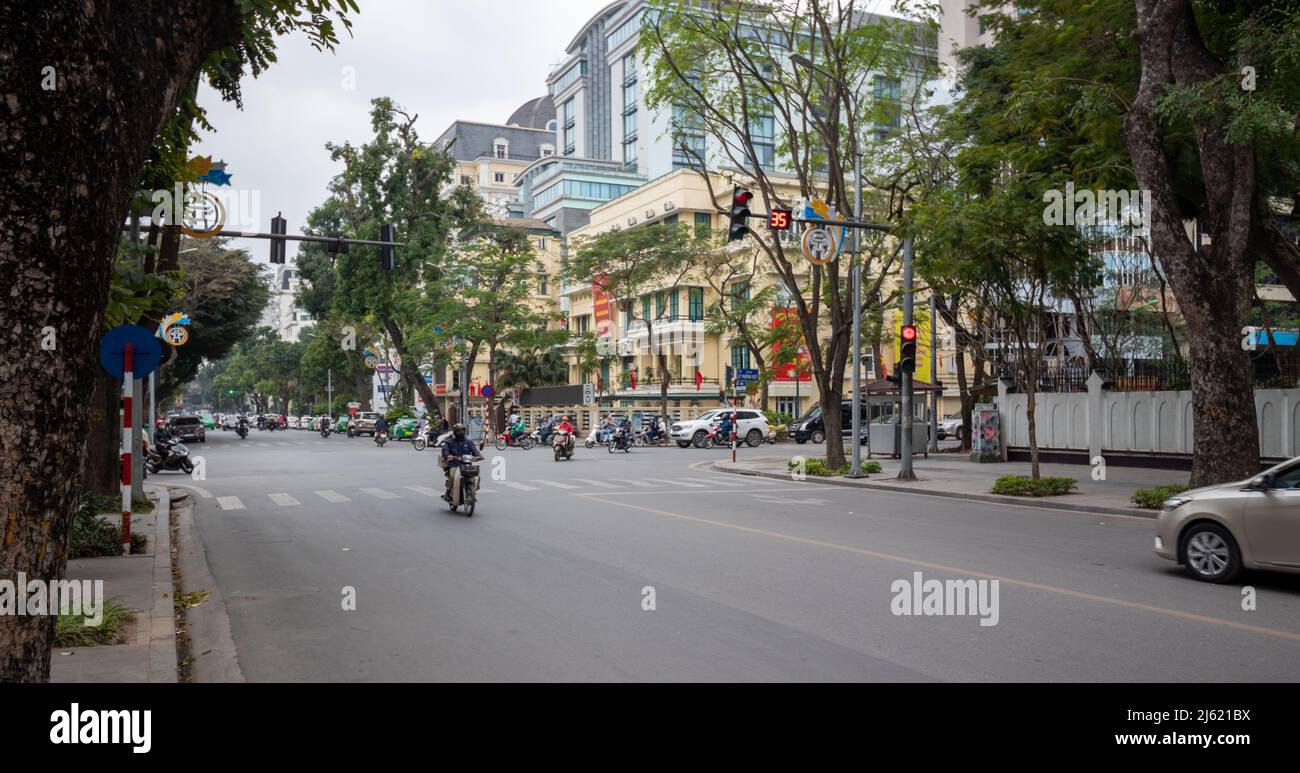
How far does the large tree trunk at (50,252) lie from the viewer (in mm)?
3939

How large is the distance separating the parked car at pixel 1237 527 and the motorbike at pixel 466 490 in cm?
978

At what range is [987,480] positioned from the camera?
22297mm

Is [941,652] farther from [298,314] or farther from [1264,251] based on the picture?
[298,314]

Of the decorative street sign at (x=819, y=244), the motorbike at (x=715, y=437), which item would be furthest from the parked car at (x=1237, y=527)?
the motorbike at (x=715, y=437)

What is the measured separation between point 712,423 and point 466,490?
93.5ft

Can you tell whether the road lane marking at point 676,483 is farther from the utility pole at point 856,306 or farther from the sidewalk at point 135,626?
the sidewalk at point 135,626

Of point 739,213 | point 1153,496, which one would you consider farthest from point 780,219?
point 1153,496

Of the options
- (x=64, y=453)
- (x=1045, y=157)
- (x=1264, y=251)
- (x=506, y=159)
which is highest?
(x=506, y=159)

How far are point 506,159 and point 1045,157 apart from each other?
105 m

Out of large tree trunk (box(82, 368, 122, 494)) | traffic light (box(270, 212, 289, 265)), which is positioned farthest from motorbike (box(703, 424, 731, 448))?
large tree trunk (box(82, 368, 122, 494))

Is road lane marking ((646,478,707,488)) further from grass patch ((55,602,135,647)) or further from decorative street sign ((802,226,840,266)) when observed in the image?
grass patch ((55,602,135,647))

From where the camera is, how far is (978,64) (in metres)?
27.4

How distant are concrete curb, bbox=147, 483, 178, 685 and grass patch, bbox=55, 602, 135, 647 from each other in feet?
0.80
